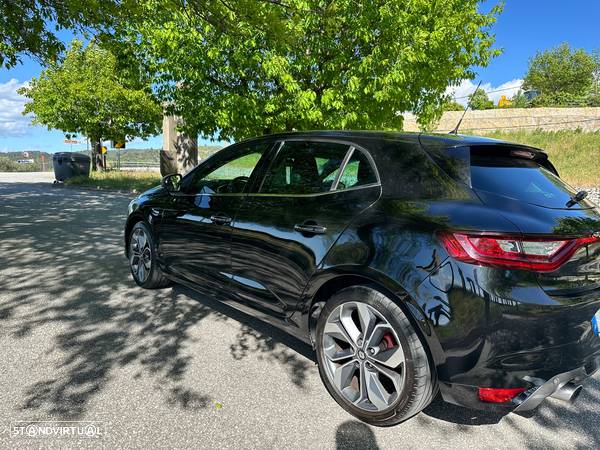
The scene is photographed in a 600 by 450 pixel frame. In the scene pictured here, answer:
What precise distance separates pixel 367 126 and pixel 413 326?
8.16 metres

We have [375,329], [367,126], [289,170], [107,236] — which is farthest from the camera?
[367,126]

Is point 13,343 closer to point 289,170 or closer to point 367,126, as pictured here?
point 289,170

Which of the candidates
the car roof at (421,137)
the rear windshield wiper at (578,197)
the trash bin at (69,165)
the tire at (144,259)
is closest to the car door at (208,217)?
the tire at (144,259)

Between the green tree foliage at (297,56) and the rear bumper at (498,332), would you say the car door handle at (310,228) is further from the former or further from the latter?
the green tree foliage at (297,56)

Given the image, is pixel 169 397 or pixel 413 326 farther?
pixel 169 397

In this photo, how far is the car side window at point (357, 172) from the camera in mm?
2588

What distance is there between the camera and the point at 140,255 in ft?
15.2

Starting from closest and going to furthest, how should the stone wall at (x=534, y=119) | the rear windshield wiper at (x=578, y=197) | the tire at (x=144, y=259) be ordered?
the rear windshield wiper at (x=578, y=197)
the tire at (x=144, y=259)
the stone wall at (x=534, y=119)

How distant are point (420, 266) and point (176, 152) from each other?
14351 mm

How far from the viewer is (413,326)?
7.20ft

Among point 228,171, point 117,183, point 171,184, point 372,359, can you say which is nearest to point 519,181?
point 372,359

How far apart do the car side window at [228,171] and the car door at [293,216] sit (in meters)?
0.23

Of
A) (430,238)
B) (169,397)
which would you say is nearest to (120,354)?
(169,397)

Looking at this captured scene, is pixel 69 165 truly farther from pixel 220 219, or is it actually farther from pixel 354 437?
pixel 354 437
